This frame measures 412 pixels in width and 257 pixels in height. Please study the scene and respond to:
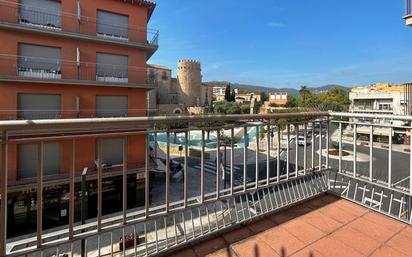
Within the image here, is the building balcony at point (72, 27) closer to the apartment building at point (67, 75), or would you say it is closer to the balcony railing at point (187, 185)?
the apartment building at point (67, 75)

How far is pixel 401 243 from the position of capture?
6.11ft

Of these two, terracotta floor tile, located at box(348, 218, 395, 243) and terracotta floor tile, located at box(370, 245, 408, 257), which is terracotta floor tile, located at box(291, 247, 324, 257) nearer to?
terracotta floor tile, located at box(370, 245, 408, 257)

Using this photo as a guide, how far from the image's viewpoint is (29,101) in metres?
10.5

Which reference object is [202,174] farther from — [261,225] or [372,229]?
[372,229]

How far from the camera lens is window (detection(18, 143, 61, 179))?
967 cm

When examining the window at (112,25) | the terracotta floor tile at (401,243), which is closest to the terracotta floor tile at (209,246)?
the terracotta floor tile at (401,243)

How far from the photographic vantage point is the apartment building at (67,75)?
983 cm

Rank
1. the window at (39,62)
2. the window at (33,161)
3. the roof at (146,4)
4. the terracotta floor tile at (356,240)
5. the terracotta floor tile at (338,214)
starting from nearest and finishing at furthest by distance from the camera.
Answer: the terracotta floor tile at (356,240) → the terracotta floor tile at (338,214) → the window at (33,161) → the window at (39,62) → the roof at (146,4)

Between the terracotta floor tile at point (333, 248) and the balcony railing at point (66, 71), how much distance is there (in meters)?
12.0

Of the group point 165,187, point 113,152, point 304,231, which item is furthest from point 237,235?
point 113,152

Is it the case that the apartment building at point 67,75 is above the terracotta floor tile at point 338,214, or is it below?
above

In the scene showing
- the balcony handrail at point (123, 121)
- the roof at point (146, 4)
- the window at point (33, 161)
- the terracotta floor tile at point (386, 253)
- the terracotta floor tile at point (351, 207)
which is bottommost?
the window at point (33, 161)

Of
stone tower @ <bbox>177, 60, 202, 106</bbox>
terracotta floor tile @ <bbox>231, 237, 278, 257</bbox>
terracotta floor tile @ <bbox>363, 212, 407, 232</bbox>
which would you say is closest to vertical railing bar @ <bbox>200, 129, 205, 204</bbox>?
terracotta floor tile @ <bbox>231, 237, 278, 257</bbox>

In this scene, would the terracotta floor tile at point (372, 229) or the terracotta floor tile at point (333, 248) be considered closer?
the terracotta floor tile at point (333, 248)
